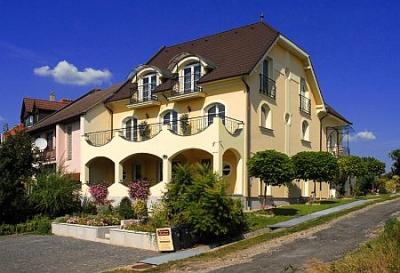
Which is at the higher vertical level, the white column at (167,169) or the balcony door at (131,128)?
the balcony door at (131,128)

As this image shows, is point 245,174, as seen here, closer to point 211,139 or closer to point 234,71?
point 211,139

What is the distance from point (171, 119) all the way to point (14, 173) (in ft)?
30.7

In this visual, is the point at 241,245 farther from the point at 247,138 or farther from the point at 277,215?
the point at 247,138

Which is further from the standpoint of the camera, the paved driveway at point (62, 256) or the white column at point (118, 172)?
the white column at point (118, 172)

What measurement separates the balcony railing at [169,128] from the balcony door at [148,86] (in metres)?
1.87

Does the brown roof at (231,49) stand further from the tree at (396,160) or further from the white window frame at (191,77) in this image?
the tree at (396,160)

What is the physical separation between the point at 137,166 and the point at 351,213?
14.4 meters

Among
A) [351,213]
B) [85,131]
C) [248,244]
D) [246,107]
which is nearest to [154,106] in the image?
[85,131]

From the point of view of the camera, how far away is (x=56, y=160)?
3422cm

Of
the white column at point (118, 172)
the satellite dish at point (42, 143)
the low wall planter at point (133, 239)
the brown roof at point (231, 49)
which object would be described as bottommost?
the low wall planter at point (133, 239)

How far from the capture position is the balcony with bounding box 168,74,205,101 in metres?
27.2

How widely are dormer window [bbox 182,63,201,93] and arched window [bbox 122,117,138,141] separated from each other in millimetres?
4926

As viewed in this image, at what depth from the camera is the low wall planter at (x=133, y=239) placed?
671 inches

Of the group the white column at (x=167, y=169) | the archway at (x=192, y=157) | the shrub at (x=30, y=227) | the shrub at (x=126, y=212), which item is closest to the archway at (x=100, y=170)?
the archway at (x=192, y=157)
